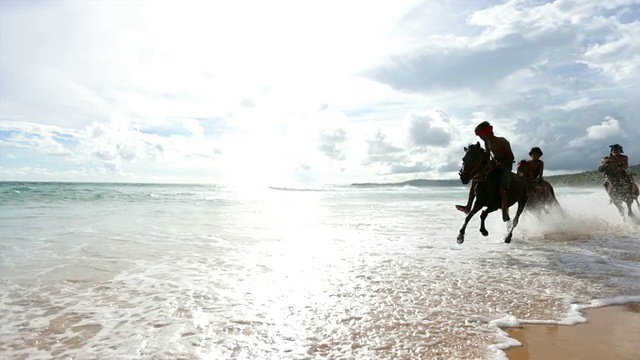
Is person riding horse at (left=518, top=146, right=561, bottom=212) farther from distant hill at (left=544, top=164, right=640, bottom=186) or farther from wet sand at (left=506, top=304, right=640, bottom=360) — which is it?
distant hill at (left=544, top=164, right=640, bottom=186)

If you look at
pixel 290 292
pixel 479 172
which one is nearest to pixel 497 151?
pixel 479 172

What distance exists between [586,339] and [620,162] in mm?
13112

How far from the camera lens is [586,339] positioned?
4.39 metres

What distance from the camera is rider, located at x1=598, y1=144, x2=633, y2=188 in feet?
49.2

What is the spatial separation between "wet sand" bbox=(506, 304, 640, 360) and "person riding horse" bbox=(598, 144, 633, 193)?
1172 centimetres

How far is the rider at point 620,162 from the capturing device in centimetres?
1498

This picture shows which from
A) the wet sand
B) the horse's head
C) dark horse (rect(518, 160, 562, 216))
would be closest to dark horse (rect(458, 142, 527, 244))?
the horse's head

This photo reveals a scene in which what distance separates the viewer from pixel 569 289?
650 cm

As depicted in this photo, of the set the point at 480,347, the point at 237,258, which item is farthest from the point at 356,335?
the point at 237,258

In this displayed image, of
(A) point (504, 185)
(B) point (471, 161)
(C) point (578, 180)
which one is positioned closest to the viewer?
(B) point (471, 161)

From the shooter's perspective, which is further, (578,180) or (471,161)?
(578,180)

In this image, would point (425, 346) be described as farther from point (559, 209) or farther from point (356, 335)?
point (559, 209)

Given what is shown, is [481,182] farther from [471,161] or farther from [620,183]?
[620,183]

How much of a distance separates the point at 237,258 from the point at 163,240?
3250 millimetres
